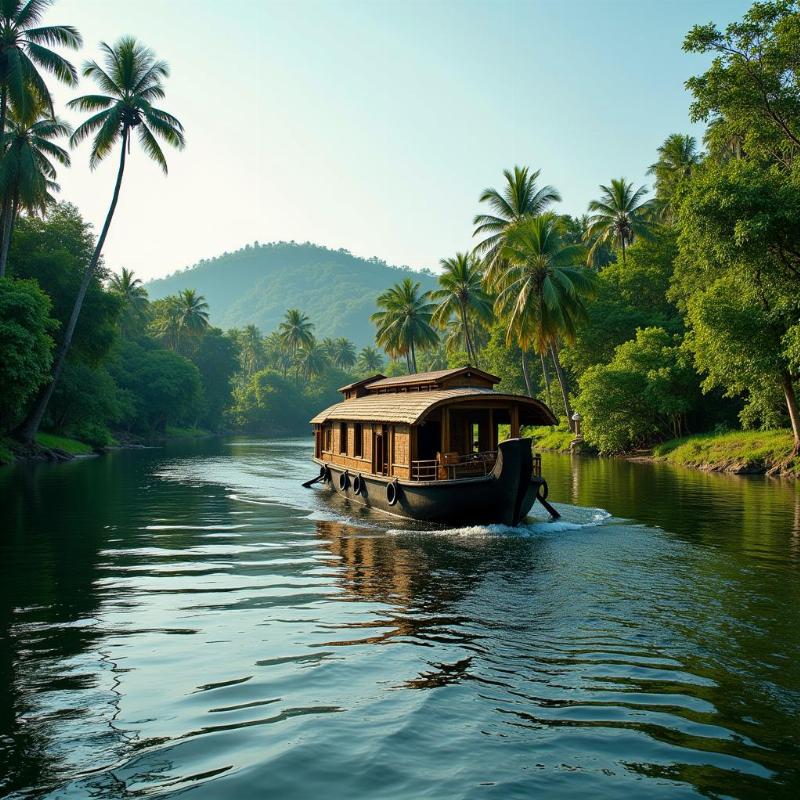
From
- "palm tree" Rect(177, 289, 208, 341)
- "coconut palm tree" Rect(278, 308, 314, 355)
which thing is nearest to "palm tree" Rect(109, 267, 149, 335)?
"palm tree" Rect(177, 289, 208, 341)

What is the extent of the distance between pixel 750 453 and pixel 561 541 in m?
19.6

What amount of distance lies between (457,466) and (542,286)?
75.2 ft

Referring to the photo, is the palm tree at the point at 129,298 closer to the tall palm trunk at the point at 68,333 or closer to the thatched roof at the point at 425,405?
the tall palm trunk at the point at 68,333

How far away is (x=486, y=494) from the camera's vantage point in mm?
15570

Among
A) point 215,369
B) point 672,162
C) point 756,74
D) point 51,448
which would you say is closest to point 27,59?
point 51,448

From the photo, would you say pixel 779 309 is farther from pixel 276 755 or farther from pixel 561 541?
pixel 276 755

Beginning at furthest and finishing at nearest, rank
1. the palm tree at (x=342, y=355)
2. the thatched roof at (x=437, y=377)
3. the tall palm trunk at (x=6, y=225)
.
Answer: the palm tree at (x=342, y=355) → the tall palm trunk at (x=6, y=225) → the thatched roof at (x=437, y=377)

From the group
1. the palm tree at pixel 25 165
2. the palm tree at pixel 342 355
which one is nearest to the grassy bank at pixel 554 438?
the palm tree at pixel 25 165

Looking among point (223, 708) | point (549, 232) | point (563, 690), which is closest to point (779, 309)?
point (549, 232)

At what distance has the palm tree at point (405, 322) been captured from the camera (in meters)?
51.0

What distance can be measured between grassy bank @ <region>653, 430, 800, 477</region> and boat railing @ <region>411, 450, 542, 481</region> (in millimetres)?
16119

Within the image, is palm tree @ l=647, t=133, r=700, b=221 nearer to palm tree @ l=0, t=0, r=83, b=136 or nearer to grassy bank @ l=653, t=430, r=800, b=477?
grassy bank @ l=653, t=430, r=800, b=477

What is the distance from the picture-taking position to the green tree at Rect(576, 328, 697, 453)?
36656mm

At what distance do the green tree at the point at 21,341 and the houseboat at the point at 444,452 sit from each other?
14.8 m
